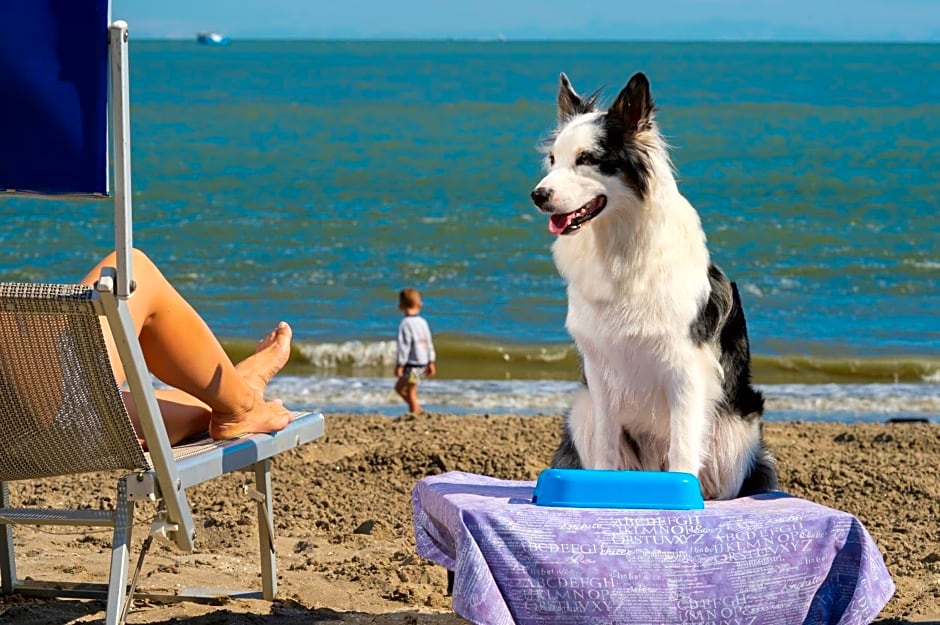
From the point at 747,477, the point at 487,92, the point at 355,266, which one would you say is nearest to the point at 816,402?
the point at 747,477

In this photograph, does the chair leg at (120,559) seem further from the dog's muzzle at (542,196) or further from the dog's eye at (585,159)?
the dog's eye at (585,159)

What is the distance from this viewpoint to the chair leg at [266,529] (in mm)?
3742

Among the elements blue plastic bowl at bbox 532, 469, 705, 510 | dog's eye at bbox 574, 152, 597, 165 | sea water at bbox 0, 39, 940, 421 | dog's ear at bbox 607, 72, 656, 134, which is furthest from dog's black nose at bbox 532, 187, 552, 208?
blue plastic bowl at bbox 532, 469, 705, 510

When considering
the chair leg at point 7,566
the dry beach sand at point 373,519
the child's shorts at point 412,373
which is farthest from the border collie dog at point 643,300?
the child's shorts at point 412,373

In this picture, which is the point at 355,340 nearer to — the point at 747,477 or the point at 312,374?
the point at 312,374

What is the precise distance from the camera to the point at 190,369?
3.23 m

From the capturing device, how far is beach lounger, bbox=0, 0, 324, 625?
2672 millimetres

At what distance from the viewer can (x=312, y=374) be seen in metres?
10.5

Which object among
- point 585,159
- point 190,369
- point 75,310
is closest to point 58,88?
point 75,310

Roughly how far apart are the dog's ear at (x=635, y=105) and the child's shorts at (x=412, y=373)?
547cm

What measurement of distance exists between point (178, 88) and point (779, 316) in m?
46.7

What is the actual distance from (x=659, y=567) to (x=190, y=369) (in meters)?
1.31

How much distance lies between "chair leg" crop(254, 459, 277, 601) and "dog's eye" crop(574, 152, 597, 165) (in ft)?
4.20

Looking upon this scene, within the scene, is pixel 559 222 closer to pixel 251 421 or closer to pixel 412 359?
pixel 251 421
